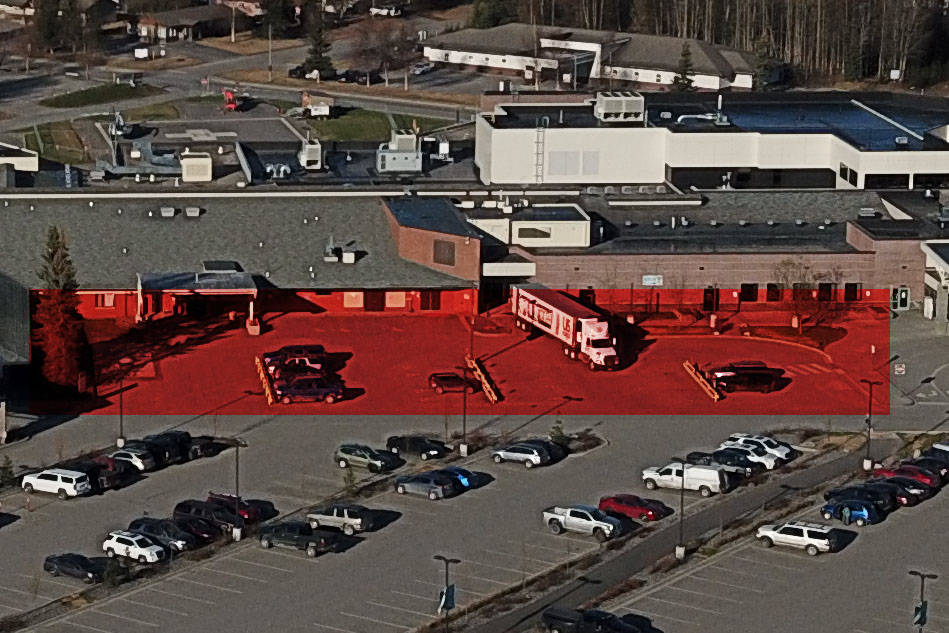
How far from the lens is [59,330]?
49.2 metres

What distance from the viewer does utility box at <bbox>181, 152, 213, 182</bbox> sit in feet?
214

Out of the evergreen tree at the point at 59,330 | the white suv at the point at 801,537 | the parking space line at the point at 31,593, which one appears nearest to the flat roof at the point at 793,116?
the evergreen tree at the point at 59,330

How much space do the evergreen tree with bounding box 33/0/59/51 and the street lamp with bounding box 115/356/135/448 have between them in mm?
57088

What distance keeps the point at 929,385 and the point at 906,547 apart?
10.8 metres

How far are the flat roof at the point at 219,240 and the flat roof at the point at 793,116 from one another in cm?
1126

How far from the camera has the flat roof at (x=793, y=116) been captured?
68750mm


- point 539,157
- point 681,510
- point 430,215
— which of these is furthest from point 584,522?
point 539,157

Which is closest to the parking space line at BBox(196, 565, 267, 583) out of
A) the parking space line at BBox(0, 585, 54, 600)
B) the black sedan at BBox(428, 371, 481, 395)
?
the parking space line at BBox(0, 585, 54, 600)

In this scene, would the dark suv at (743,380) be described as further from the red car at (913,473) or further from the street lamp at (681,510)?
the red car at (913,473)

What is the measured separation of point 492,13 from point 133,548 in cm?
7336

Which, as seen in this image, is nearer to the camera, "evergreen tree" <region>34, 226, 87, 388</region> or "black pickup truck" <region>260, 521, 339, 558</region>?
"black pickup truck" <region>260, 521, 339, 558</region>

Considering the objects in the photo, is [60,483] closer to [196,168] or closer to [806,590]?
[806,590]

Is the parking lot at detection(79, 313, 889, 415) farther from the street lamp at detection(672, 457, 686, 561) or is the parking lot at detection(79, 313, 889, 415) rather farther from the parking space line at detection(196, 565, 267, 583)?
the parking space line at detection(196, 565, 267, 583)

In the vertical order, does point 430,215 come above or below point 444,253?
above
